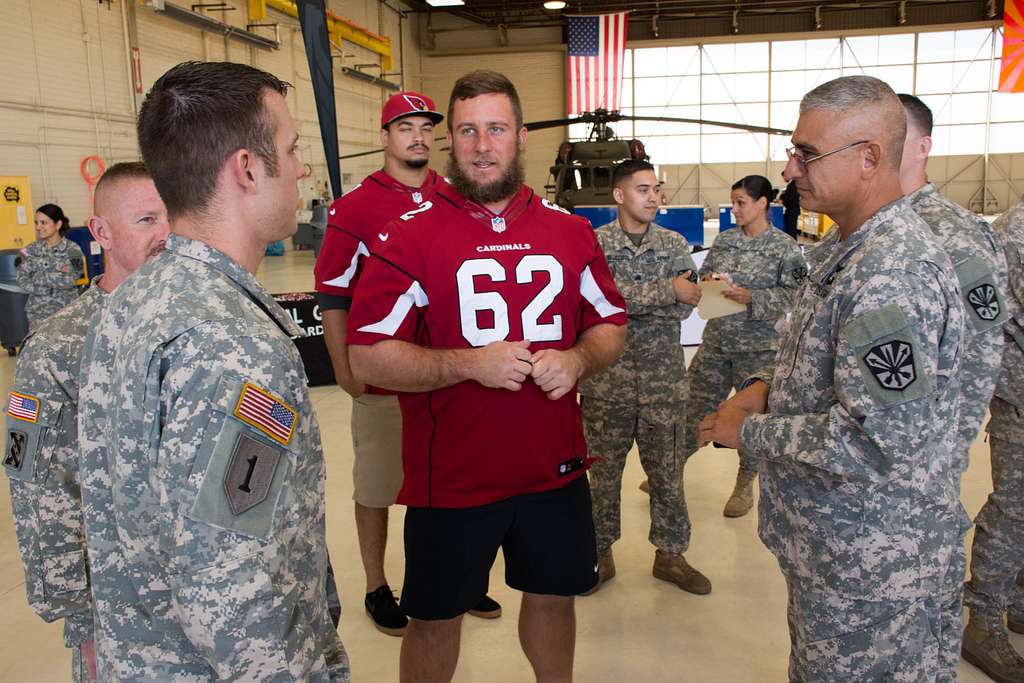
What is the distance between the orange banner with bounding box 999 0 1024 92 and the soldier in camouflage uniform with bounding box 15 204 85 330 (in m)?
16.2

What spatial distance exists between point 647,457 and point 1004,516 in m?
1.39

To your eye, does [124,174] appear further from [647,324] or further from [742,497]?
[742,497]

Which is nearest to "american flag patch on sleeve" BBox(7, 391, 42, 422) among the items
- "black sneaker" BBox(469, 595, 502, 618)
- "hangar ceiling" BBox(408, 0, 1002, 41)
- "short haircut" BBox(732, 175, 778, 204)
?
"black sneaker" BBox(469, 595, 502, 618)

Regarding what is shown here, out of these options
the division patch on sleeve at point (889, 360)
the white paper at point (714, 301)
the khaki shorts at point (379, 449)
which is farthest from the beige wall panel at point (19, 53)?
the division patch on sleeve at point (889, 360)

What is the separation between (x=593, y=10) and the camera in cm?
2234

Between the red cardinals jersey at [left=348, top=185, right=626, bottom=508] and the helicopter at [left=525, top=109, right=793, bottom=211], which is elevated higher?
the helicopter at [left=525, top=109, right=793, bottom=211]

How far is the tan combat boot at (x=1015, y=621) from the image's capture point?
2.93 meters

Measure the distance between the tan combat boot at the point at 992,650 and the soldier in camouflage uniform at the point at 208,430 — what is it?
2503 mm

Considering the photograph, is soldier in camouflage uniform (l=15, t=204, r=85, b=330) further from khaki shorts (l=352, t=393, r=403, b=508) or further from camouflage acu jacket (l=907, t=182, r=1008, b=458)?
camouflage acu jacket (l=907, t=182, r=1008, b=458)

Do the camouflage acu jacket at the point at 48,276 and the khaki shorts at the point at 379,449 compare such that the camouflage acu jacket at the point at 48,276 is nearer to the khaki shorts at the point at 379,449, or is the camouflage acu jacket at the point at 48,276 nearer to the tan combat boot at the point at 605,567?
the khaki shorts at the point at 379,449

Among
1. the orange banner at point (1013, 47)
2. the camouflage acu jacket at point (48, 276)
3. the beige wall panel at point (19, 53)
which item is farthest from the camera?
the orange banner at point (1013, 47)

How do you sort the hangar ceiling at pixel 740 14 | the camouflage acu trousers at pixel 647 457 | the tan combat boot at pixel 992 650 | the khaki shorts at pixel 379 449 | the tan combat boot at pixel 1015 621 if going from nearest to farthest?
the tan combat boot at pixel 992 650, the tan combat boot at pixel 1015 621, the khaki shorts at pixel 379 449, the camouflage acu trousers at pixel 647 457, the hangar ceiling at pixel 740 14

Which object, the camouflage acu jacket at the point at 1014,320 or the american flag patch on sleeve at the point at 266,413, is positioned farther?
the camouflage acu jacket at the point at 1014,320

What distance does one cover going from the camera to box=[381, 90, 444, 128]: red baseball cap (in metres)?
3.05
